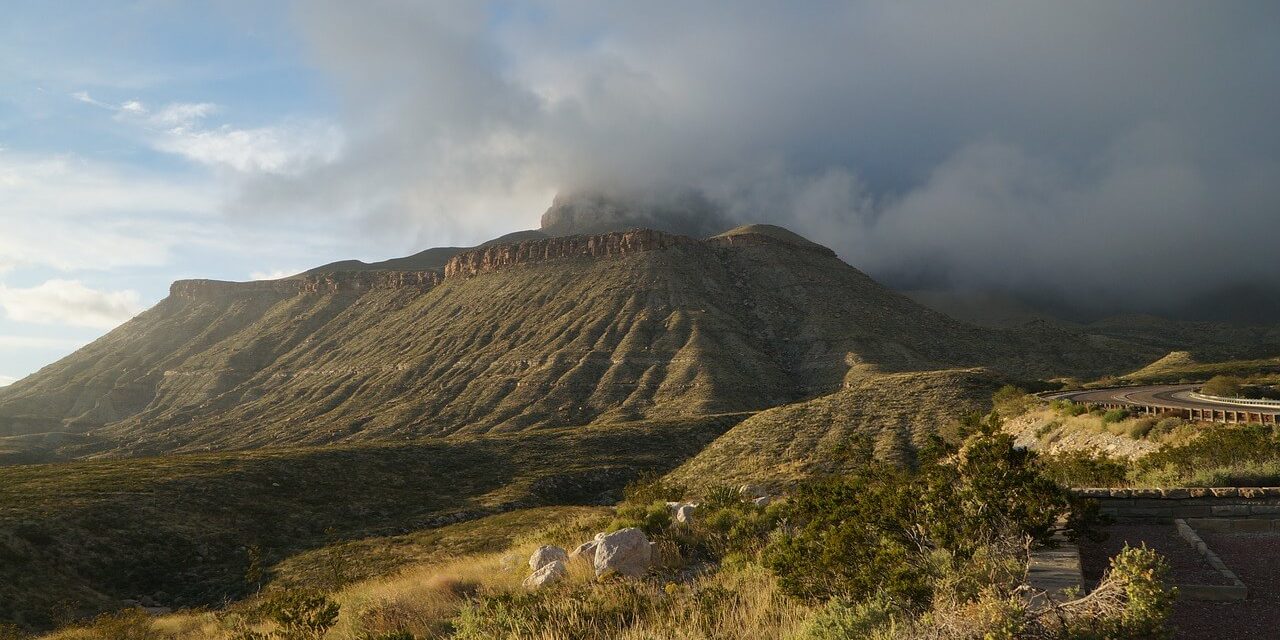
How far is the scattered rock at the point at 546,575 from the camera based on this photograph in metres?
10.8

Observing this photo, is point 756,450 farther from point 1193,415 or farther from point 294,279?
point 294,279

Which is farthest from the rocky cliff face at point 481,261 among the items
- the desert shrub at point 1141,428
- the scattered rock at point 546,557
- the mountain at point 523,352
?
the scattered rock at point 546,557

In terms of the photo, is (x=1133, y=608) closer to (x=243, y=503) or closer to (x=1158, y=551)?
(x=1158, y=551)

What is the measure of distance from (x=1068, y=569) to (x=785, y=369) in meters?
80.3

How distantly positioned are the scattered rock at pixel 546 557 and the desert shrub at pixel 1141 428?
78.3 ft

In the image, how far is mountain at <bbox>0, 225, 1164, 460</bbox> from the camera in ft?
261

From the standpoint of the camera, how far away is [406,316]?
122625 mm

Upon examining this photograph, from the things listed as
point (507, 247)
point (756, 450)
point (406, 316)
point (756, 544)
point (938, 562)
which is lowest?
point (756, 450)

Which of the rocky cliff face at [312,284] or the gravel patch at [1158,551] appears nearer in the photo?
the gravel patch at [1158,551]

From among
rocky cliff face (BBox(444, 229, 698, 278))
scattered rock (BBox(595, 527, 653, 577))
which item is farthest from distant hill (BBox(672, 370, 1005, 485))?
rocky cliff face (BBox(444, 229, 698, 278))

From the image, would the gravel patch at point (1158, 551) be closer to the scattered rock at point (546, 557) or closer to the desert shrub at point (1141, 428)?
the scattered rock at point (546, 557)

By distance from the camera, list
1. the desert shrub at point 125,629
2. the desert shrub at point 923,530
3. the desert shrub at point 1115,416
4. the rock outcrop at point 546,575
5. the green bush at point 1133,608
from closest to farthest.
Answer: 1. the green bush at point 1133,608
2. the desert shrub at point 923,530
3. the rock outcrop at point 546,575
4. the desert shrub at point 125,629
5. the desert shrub at point 1115,416

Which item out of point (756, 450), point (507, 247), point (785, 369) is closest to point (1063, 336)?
point (785, 369)

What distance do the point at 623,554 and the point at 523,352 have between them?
272ft
